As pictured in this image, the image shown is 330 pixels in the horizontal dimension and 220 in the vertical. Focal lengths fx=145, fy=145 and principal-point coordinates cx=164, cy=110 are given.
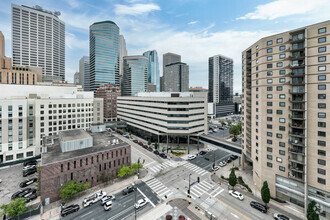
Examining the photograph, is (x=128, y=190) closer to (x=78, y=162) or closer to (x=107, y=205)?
(x=107, y=205)

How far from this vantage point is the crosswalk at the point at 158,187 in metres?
36.6

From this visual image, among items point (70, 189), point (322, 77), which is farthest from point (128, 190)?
point (322, 77)

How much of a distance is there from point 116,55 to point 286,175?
17611 cm

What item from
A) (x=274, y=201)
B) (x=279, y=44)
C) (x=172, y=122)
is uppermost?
(x=279, y=44)

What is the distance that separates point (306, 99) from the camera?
99.7 ft

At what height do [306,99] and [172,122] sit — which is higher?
[306,99]

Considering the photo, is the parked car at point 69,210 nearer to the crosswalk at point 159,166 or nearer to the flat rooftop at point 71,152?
the flat rooftop at point 71,152

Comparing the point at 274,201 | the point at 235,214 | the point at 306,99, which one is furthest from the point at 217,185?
the point at 306,99

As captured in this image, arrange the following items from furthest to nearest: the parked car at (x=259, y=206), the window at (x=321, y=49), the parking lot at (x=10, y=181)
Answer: the parking lot at (x=10, y=181) < the parked car at (x=259, y=206) < the window at (x=321, y=49)

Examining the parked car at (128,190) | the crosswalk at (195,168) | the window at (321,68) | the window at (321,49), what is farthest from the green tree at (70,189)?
the window at (321,49)

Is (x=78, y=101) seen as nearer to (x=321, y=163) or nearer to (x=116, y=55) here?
(x=321, y=163)

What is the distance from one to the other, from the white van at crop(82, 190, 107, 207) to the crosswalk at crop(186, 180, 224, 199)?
72.1 ft

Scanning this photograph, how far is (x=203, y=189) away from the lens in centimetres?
3841

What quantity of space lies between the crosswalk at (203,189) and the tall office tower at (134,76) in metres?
150
